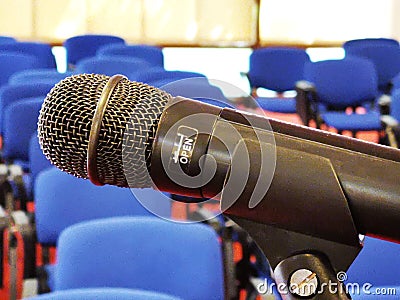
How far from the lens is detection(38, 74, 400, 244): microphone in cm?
85

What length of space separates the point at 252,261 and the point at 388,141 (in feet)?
8.38

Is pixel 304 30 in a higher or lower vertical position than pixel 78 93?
lower

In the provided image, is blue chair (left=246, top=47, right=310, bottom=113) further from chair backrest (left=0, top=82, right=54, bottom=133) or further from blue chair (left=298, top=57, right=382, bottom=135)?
chair backrest (left=0, top=82, right=54, bottom=133)

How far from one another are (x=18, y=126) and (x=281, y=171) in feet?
13.3

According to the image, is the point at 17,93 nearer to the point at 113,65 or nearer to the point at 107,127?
the point at 113,65

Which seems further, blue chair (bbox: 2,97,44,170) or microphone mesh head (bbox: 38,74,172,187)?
blue chair (bbox: 2,97,44,170)

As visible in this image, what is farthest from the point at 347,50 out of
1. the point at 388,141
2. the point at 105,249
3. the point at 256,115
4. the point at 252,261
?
the point at 256,115

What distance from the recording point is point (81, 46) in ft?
29.3

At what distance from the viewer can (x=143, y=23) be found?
1066cm

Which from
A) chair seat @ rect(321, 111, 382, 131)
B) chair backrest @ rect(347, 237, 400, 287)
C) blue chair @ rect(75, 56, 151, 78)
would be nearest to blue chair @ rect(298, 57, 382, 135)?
chair seat @ rect(321, 111, 382, 131)

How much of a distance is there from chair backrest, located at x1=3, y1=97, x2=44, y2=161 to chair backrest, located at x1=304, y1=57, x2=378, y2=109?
Answer: 3.08m

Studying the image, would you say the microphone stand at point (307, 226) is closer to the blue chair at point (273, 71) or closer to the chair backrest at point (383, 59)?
the blue chair at point (273, 71)

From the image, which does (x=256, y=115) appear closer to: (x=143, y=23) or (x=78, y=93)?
(x=78, y=93)

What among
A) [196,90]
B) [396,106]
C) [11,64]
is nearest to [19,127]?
[11,64]
